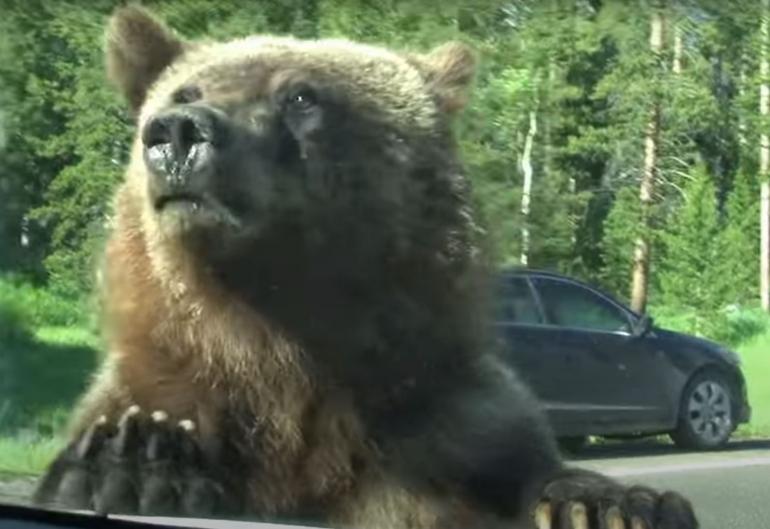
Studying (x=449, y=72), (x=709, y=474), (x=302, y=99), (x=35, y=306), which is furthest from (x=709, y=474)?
(x=35, y=306)

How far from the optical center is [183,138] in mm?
6461

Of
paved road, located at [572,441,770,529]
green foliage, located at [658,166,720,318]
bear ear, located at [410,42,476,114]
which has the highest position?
bear ear, located at [410,42,476,114]

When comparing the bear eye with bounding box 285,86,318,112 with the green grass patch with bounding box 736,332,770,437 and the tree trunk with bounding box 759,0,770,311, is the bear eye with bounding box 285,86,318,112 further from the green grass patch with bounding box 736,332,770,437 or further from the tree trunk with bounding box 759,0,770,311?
the green grass patch with bounding box 736,332,770,437

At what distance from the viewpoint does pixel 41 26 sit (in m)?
7.22

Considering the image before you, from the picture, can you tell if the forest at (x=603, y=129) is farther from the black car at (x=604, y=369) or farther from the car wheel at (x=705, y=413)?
the car wheel at (x=705, y=413)

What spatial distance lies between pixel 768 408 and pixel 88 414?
2.26 metres

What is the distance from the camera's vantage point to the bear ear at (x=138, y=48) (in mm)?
6902

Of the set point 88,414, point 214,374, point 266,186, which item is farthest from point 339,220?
point 88,414

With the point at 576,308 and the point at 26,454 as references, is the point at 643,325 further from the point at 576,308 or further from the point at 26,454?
the point at 26,454

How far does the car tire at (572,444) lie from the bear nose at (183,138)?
4.62ft

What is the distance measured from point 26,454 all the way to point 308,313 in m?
1.21

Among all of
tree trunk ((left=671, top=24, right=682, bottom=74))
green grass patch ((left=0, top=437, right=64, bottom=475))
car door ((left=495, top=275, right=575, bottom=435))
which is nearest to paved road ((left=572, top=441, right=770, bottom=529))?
car door ((left=495, top=275, right=575, bottom=435))

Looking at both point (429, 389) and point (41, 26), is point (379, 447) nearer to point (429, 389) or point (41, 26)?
point (429, 389)

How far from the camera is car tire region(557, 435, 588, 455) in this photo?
6488 mm
